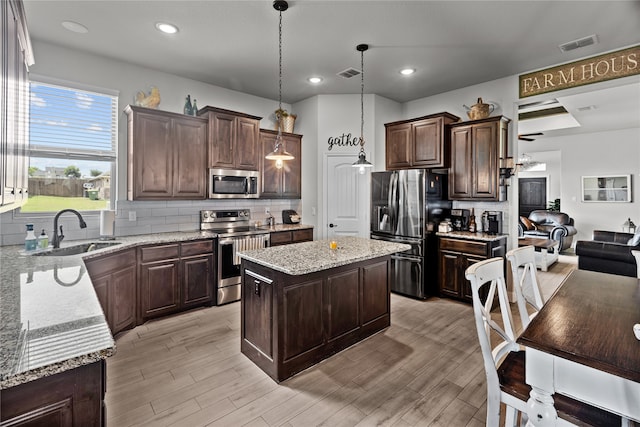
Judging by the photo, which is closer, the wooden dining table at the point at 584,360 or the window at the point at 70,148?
the wooden dining table at the point at 584,360

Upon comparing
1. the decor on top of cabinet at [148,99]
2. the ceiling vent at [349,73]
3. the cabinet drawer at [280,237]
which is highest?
the ceiling vent at [349,73]

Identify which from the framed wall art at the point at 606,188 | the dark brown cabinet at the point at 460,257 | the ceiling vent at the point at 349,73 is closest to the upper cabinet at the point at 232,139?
the ceiling vent at the point at 349,73

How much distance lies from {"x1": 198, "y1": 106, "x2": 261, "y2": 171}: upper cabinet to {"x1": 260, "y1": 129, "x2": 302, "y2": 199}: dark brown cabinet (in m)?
0.22

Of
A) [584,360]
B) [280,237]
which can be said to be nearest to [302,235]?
[280,237]

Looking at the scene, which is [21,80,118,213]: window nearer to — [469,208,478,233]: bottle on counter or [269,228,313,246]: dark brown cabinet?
[269,228,313,246]: dark brown cabinet

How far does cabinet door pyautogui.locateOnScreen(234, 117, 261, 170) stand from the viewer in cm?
446

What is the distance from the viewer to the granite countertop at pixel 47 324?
0.94m

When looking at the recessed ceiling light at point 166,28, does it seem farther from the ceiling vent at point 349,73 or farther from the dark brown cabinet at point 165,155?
the ceiling vent at point 349,73

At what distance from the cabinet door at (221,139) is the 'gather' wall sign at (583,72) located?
403 centimetres

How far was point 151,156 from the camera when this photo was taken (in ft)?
12.4

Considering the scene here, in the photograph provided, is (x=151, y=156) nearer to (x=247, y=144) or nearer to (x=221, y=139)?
(x=221, y=139)

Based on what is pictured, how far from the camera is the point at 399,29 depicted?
316 cm

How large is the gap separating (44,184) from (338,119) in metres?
3.97

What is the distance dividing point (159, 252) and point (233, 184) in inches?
55.0
